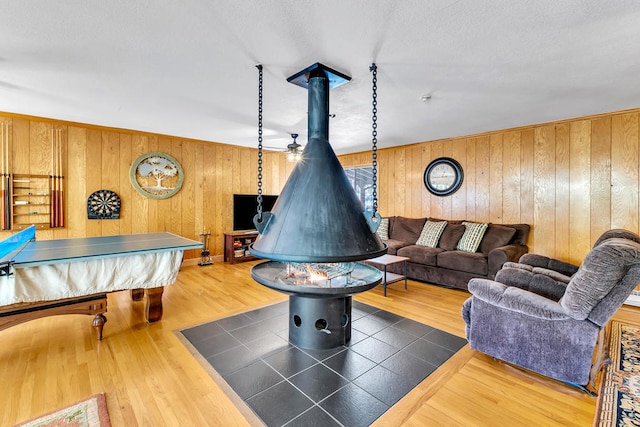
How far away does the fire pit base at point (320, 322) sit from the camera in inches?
97.0

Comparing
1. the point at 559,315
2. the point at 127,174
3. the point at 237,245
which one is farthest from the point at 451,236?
the point at 127,174

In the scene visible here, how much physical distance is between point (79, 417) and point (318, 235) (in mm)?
1752

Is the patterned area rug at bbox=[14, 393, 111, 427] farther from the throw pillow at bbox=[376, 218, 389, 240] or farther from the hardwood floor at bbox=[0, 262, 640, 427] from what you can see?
the throw pillow at bbox=[376, 218, 389, 240]

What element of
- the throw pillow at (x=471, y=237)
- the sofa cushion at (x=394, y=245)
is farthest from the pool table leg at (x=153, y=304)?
the throw pillow at (x=471, y=237)

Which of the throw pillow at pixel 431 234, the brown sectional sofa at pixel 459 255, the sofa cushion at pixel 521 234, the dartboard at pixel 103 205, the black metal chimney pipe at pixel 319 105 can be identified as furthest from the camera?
the throw pillow at pixel 431 234

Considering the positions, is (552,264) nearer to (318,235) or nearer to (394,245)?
(394,245)

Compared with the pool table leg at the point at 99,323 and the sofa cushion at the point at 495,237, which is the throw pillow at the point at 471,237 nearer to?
the sofa cushion at the point at 495,237

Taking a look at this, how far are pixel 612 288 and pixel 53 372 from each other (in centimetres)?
378

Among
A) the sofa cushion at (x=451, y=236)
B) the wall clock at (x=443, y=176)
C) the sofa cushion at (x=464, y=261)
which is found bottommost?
the sofa cushion at (x=464, y=261)

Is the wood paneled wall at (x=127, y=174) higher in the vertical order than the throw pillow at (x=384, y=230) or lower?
higher

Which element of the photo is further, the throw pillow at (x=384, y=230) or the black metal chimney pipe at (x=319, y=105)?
the throw pillow at (x=384, y=230)

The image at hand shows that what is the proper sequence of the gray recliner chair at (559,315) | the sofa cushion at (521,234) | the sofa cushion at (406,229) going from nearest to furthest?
1. the gray recliner chair at (559,315)
2. the sofa cushion at (521,234)
3. the sofa cushion at (406,229)

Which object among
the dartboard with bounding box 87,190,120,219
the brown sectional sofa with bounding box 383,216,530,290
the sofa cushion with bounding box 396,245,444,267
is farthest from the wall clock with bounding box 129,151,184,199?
the sofa cushion with bounding box 396,245,444,267

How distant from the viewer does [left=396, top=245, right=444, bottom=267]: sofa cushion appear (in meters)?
4.33
